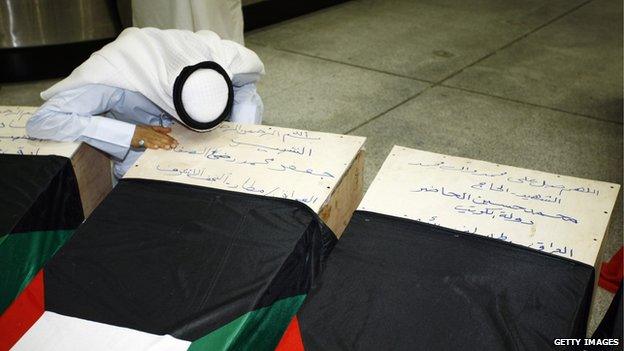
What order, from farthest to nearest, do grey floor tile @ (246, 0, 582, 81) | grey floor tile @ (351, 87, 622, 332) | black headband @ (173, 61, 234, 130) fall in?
grey floor tile @ (246, 0, 582, 81) < grey floor tile @ (351, 87, 622, 332) < black headband @ (173, 61, 234, 130)

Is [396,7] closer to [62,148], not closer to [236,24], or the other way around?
[236,24]

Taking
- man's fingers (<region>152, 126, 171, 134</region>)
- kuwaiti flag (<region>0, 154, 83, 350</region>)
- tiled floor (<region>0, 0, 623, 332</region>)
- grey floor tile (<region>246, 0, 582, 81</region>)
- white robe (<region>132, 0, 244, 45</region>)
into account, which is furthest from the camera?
grey floor tile (<region>246, 0, 582, 81</region>)

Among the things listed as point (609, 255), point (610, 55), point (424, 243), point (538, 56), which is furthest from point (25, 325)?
point (610, 55)

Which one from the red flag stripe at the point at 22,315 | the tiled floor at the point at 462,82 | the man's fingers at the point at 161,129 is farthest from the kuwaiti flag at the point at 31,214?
the tiled floor at the point at 462,82

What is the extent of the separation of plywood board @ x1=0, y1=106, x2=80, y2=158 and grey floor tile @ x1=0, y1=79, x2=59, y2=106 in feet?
4.79

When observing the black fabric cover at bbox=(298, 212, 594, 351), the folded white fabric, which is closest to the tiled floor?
the black fabric cover at bbox=(298, 212, 594, 351)

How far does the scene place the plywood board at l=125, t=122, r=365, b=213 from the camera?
141 centimetres

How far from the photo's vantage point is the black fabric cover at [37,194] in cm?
137

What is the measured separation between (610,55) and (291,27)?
6.78 feet

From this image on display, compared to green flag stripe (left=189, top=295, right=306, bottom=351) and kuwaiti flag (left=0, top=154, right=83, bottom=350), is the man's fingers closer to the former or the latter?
kuwaiti flag (left=0, top=154, right=83, bottom=350)

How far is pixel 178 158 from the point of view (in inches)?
60.6

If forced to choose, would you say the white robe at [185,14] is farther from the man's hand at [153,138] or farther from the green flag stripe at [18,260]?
the green flag stripe at [18,260]

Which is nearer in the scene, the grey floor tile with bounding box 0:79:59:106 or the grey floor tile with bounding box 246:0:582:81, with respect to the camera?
the grey floor tile with bounding box 0:79:59:106

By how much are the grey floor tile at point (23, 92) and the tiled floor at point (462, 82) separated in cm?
1
